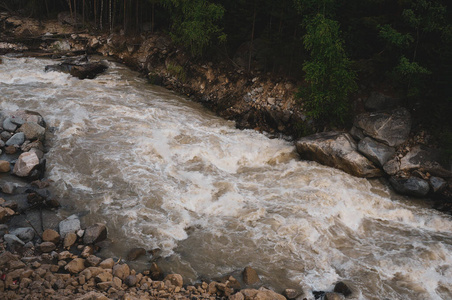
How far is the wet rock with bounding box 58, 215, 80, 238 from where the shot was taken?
28.0 feet

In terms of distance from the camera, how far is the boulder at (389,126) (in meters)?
13.0

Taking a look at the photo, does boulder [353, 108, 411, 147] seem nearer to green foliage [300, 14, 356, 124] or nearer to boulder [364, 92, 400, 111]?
boulder [364, 92, 400, 111]

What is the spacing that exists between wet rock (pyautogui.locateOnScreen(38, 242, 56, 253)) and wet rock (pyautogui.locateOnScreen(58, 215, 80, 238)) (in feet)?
1.42

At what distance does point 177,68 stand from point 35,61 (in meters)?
9.50

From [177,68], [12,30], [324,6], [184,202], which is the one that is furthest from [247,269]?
[12,30]

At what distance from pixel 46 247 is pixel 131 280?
7.97 feet

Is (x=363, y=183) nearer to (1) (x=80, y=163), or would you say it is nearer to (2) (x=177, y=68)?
(1) (x=80, y=163)

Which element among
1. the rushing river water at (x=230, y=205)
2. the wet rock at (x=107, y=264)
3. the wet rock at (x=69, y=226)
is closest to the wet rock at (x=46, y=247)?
the wet rock at (x=69, y=226)

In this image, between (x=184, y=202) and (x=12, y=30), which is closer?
(x=184, y=202)

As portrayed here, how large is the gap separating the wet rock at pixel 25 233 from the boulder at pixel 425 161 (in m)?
12.3

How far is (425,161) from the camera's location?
40.6 feet

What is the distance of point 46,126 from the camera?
13.8 meters

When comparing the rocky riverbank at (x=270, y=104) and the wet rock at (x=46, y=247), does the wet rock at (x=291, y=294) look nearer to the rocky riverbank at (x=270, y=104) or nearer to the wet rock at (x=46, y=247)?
the wet rock at (x=46, y=247)

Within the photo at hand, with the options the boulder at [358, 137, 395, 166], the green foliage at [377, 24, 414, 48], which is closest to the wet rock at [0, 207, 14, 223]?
the boulder at [358, 137, 395, 166]
